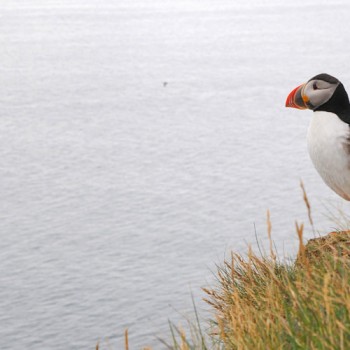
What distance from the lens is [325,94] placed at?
1163 cm

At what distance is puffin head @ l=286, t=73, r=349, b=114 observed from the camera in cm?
1160

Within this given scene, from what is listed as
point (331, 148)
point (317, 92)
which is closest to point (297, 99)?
point (317, 92)

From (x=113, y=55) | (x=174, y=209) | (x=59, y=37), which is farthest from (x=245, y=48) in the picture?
(x=174, y=209)

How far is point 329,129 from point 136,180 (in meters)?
90.2

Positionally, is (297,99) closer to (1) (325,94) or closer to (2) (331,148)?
(1) (325,94)

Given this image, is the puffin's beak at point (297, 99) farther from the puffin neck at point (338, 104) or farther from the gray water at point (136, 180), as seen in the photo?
the gray water at point (136, 180)

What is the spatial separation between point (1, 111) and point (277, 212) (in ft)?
187

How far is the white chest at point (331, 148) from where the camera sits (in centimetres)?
1121

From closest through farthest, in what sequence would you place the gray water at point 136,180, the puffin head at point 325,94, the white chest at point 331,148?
1. the white chest at point 331,148
2. the puffin head at point 325,94
3. the gray water at point 136,180

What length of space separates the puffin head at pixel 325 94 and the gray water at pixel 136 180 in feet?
153

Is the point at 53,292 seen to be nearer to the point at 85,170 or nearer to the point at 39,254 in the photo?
the point at 39,254

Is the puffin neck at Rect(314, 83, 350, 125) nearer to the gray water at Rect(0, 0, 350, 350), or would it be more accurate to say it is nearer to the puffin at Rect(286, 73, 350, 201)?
the puffin at Rect(286, 73, 350, 201)

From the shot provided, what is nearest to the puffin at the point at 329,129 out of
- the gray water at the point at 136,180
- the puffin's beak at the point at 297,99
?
the puffin's beak at the point at 297,99

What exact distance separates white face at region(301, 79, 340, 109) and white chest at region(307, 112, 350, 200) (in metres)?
0.19
